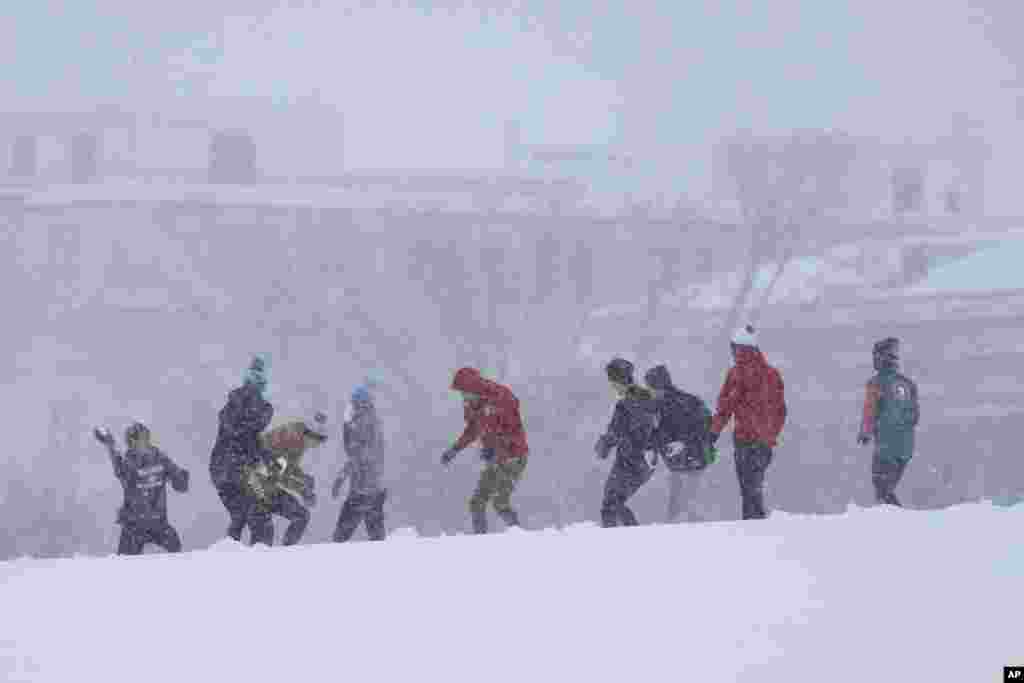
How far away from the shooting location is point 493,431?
10.3m

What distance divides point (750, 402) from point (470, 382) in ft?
5.54

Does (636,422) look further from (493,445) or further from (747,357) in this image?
(493,445)

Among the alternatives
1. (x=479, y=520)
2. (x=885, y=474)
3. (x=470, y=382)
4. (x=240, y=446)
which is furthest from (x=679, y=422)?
(x=240, y=446)

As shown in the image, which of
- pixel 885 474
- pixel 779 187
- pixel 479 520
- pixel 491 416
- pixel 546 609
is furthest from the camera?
pixel 779 187

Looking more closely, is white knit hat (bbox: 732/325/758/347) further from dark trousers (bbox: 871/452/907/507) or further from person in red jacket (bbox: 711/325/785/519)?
dark trousers (bbox: 871/452/907/507)

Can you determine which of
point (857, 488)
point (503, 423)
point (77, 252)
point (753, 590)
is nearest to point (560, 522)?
point (857, 488)

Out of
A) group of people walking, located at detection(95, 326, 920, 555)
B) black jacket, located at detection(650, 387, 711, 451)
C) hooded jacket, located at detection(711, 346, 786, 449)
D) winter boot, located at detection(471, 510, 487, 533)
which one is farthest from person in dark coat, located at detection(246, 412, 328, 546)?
hooded jacket, located at detection(711, 346, 786, 449)

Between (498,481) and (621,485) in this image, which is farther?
(498,481)

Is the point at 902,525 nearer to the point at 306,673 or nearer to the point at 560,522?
the point at 306,673

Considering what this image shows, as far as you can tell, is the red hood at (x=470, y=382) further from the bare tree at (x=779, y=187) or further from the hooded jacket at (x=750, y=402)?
the bare tree at (x=779, y=187)

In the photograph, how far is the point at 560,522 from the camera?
1144 inches

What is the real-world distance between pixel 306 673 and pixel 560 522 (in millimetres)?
23582

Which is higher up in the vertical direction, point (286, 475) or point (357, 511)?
point (286, 475)

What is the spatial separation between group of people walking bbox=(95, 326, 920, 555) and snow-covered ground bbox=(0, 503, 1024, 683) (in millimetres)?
870
